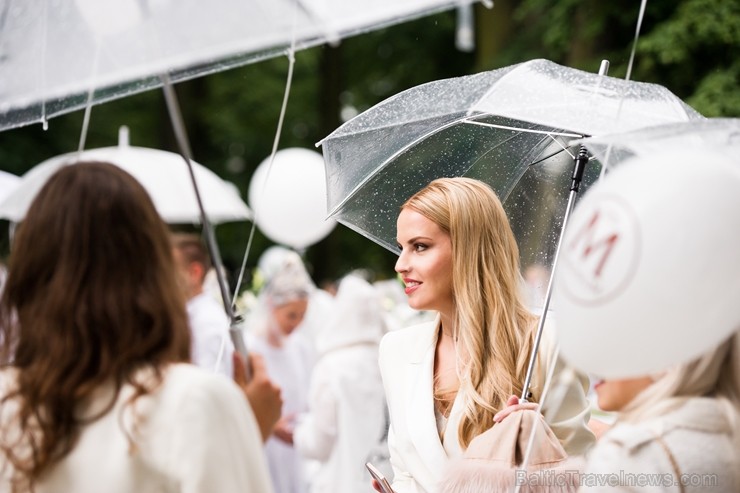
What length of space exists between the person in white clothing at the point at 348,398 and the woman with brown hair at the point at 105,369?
4.30m

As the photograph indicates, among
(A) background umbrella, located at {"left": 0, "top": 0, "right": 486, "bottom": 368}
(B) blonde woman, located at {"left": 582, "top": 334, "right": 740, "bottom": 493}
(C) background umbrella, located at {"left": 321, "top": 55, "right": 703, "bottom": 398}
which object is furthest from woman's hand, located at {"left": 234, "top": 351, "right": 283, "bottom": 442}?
(C) background umbrella, located at {"left": 321, "top": 55, "right": 703, "bottom": 398}

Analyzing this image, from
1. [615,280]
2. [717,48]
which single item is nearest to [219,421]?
[615,280]

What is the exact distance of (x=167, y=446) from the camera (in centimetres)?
225

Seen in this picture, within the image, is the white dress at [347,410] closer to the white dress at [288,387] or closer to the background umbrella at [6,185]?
the white dress at [288,387]

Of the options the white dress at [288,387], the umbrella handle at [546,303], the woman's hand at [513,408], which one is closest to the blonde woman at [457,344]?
the umbrella handle at [546,303]

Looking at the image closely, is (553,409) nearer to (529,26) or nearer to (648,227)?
(648,227)

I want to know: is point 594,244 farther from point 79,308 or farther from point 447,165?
point 447,165

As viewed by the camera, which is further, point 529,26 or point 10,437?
point 529,26

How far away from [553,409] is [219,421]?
150cm

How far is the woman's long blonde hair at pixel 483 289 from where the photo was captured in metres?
3.56

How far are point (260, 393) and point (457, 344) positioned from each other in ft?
3.05

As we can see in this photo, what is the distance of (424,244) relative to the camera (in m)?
3.78

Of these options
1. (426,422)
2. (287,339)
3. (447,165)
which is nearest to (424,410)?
(426,422)

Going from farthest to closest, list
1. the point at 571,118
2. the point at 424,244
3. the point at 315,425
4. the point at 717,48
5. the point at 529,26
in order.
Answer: the point at 529,26 → the point at 717,48 → the point at 315,425 → the point at 424,244 → the point at 571,118
